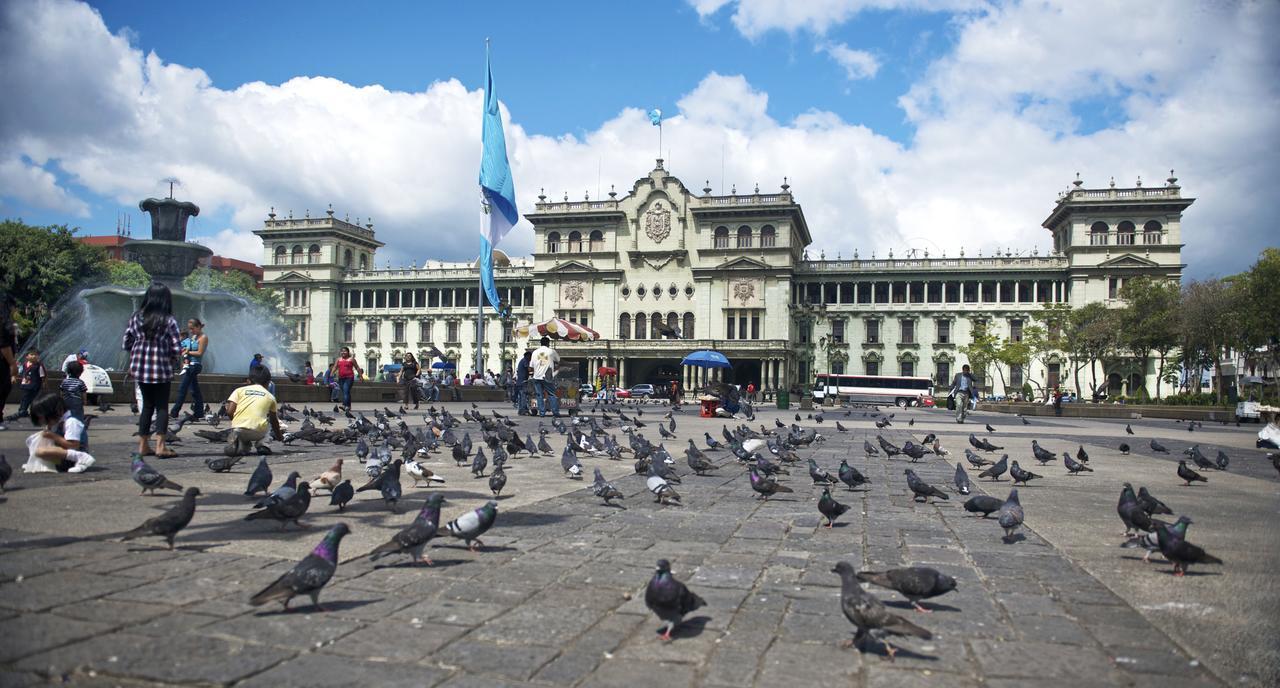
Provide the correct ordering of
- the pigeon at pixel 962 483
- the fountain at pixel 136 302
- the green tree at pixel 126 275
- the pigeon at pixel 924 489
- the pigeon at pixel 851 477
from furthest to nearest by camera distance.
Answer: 1. the green tree at pixel 126 275
2. the fountain at pixel 136 302
3. the pigeon at pixel 851 477
4. the pigeon at pixel 962 483
5. the pigeon at pixel 924 489

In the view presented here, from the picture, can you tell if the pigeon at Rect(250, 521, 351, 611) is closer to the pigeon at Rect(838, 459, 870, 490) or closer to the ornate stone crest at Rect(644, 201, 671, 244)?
the pigeon at Rect(838, 459, 870, 490)

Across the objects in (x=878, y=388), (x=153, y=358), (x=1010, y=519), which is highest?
(x=153, y=358)

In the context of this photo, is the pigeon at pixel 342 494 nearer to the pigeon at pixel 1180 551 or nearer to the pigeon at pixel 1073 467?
the pigeon at pixel 1180 551

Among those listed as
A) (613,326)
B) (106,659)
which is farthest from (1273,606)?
(613,326)

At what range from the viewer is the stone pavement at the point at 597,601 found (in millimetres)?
3094

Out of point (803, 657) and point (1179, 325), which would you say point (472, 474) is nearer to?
point (803, 657)

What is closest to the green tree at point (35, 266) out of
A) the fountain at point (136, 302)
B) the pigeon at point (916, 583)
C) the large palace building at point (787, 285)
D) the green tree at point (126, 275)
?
the green tree at point (126, 275)

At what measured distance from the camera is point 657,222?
6862 cm

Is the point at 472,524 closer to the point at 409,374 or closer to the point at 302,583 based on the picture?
the point at 302,583

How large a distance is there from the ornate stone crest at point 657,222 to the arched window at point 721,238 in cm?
402

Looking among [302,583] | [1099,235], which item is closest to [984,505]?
[302,583]

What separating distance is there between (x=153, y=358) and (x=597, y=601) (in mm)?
6955

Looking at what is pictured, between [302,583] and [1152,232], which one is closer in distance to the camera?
[302,583]

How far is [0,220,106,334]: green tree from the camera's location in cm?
4434
